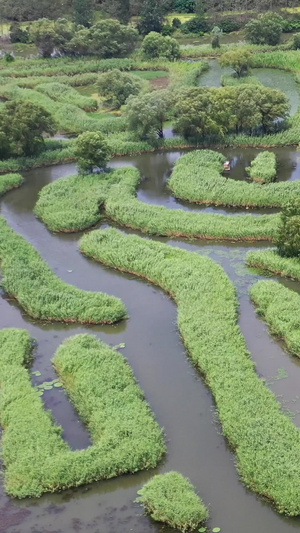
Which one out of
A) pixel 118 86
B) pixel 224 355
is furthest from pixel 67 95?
pixel 224 355

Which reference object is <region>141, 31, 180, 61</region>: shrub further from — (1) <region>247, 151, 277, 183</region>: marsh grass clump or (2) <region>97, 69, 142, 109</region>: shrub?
(1) <region>247, 151, 277, 183</region>: marsh grass clump

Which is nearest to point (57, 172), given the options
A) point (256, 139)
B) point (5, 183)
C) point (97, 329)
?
point (5, 183)

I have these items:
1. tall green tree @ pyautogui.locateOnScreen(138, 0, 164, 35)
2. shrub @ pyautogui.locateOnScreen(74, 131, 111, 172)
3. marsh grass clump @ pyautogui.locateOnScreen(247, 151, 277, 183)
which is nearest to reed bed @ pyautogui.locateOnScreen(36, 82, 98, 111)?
shrub @ pyautogui.locateOnScreen(74, 131, 111, 172)

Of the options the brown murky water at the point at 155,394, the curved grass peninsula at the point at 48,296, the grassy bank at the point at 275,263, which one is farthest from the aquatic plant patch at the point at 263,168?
the curved grass peninsula at the point at 48,296

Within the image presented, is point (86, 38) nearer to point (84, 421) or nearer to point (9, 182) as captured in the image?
point (9, 182)

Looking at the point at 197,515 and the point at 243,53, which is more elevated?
the point at 243,53

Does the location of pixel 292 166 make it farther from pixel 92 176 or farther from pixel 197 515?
pixel 197 515
